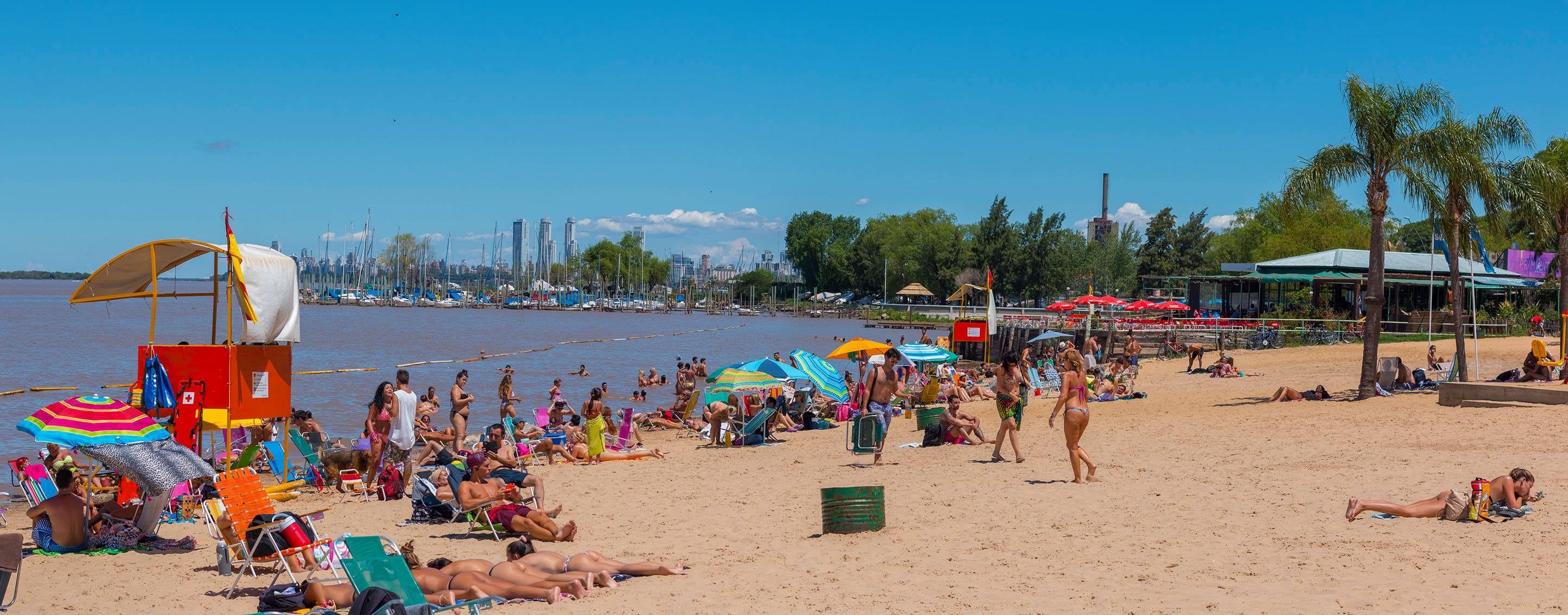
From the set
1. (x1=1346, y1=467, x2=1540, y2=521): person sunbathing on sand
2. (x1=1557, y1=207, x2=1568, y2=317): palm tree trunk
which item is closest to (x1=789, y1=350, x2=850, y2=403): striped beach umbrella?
(x1=1346, y1=467, x2=1540, y2=521): person sunbathing on sand

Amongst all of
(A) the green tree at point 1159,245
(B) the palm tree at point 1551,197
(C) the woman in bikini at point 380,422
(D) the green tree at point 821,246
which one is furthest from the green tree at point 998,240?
(C) the woman in bikini at point 380,422

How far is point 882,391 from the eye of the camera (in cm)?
1173

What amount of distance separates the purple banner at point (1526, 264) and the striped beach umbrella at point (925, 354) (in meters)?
29.0

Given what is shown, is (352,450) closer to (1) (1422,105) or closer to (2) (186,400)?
(2) (186,400)

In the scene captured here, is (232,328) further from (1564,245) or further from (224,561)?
(1564,245)

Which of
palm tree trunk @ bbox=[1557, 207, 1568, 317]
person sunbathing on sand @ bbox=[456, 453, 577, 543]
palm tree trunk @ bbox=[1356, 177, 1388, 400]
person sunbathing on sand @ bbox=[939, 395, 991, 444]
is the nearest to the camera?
person sunbathing on sand @ bbox=[456, 453, 577, 543]

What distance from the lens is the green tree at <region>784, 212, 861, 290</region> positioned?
374ft

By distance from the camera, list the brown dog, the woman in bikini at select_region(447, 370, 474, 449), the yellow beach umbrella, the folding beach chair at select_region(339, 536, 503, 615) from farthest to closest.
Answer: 1. the yellow beach umbrella
2. the woman in bikini at select_region(447, 370, 474, 449)
3. the brown dog
4. the folding beach chair at select_region(339, 536, 503, 615)

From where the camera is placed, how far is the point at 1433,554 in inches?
280

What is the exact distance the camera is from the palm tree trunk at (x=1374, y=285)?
646 inches

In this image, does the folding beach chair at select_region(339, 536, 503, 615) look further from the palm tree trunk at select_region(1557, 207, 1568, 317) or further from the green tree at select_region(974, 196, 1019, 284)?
the green tree at select_region(974, 196, 1019, 284)

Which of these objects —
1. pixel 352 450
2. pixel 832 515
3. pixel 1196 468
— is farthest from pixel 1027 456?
pixel 352 450

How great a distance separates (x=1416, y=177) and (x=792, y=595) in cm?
1382

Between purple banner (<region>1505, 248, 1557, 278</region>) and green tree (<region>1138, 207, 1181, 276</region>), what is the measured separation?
27.7 m
